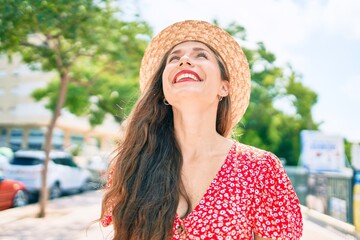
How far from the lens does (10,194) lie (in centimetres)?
948

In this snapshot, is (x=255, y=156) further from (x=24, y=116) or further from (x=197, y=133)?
(x=24, y=116)

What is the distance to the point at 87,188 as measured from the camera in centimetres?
1728

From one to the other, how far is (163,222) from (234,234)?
315 millimetres

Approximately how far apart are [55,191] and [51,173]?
0.64m

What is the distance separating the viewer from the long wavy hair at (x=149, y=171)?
192 centimetres

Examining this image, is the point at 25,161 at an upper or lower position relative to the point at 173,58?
lower

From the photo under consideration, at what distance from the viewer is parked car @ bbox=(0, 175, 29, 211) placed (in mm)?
8875

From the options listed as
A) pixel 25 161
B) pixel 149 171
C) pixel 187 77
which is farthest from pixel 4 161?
pixel 187 77

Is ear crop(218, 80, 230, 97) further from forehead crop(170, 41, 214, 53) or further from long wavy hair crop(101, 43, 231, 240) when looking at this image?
forehead crop(170, 41, 214, 53)

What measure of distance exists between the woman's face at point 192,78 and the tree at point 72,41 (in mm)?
6085

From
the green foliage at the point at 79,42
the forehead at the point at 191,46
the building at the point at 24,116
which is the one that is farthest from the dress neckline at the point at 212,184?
the building at the point at 24,116

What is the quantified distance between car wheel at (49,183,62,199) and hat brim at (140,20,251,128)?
12.2 meters

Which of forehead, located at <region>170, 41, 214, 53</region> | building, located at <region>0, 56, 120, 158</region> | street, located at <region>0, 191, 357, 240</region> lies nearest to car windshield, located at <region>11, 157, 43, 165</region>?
street, located at <region>0, 191, 357, 240</region>

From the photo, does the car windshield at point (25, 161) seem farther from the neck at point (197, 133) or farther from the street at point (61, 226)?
the neck at point (197, 133)
